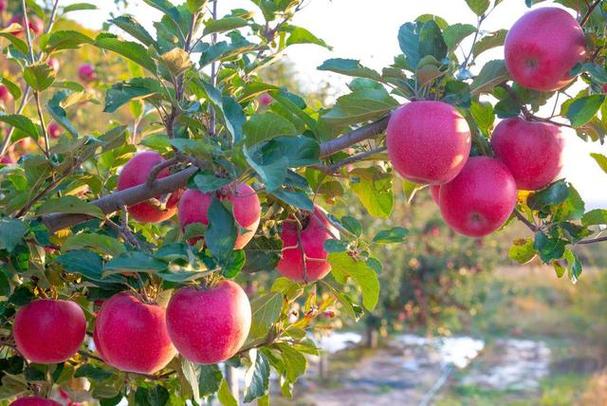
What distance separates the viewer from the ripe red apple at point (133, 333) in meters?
0.94

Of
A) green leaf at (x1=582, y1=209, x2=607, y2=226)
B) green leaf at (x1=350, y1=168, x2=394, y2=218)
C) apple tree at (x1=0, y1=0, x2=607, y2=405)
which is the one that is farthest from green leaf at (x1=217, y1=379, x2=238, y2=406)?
green leaf at (x1=582, y1=209, x2=607, y2=226)

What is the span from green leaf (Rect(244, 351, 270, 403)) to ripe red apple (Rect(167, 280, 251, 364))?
11.7 inches

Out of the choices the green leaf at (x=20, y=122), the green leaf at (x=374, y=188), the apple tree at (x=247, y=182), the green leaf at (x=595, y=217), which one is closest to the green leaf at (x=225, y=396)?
the apple tree at (x=247, y=182)

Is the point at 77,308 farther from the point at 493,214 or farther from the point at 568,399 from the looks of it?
the point at 568,399

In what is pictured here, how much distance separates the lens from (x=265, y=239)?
1.09 meters

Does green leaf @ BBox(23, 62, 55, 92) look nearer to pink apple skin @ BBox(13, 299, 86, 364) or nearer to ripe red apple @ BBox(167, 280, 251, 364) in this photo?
pink apple skin @ BBox(13, 299, 86, 364)

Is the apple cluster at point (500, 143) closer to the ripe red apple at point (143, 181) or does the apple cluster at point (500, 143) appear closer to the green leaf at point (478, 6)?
the green leaf at point (478, 6)

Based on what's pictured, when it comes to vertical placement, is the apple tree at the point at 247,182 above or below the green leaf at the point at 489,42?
below

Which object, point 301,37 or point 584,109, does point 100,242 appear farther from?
point 584,109

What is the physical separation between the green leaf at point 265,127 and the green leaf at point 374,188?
0.30 m

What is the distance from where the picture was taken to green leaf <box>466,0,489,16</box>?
0.98 m

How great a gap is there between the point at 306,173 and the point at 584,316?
9.42m

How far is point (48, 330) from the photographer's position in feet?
3.49

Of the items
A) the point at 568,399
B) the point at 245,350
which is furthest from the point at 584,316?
the point at 245,350
